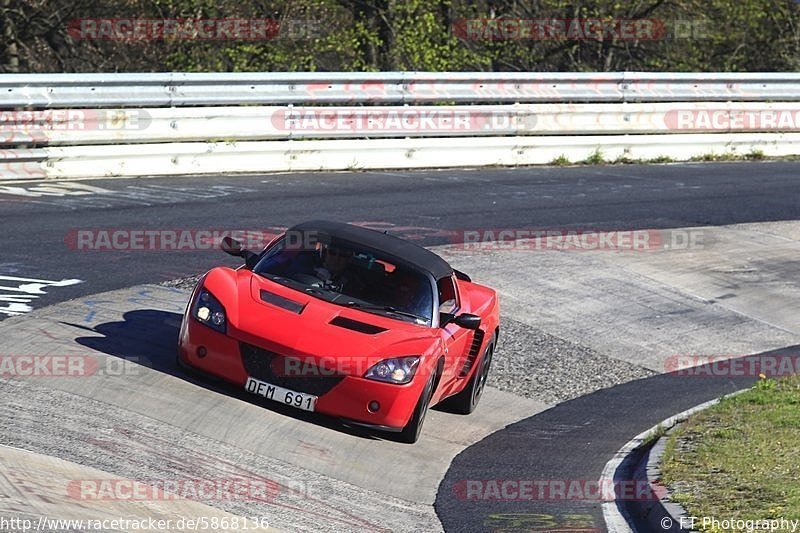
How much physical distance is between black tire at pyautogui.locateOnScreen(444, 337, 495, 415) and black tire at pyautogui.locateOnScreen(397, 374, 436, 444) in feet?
3.57

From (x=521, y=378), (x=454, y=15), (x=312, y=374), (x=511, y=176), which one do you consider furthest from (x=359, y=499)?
(x=454, y=15)

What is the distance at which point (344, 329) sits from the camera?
848 cm

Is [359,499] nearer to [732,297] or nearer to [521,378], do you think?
[521,378]

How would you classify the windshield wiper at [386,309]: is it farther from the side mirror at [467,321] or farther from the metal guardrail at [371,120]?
the metal guardrail at [371,120]

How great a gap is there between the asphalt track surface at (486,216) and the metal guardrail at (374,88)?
1280 mm

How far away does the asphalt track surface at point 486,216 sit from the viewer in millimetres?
8602

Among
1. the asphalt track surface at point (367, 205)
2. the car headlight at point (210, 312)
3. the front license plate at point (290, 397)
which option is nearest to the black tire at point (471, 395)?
the front license plate at point (290, 397)

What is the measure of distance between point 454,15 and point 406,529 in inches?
896

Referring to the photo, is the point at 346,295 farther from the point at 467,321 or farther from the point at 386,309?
the point at 467,321

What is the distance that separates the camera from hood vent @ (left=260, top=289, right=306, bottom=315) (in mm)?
8609

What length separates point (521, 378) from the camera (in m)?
11.0

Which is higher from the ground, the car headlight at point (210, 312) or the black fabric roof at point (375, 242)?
the black fabric roof at point (375, 242)

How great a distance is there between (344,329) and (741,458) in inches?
111

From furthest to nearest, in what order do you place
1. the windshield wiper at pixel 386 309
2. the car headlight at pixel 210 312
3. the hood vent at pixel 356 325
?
the windshield wiper at pixel 386 309, the hood vent at pixel 356 325, the car headlight at pixel 210 312
